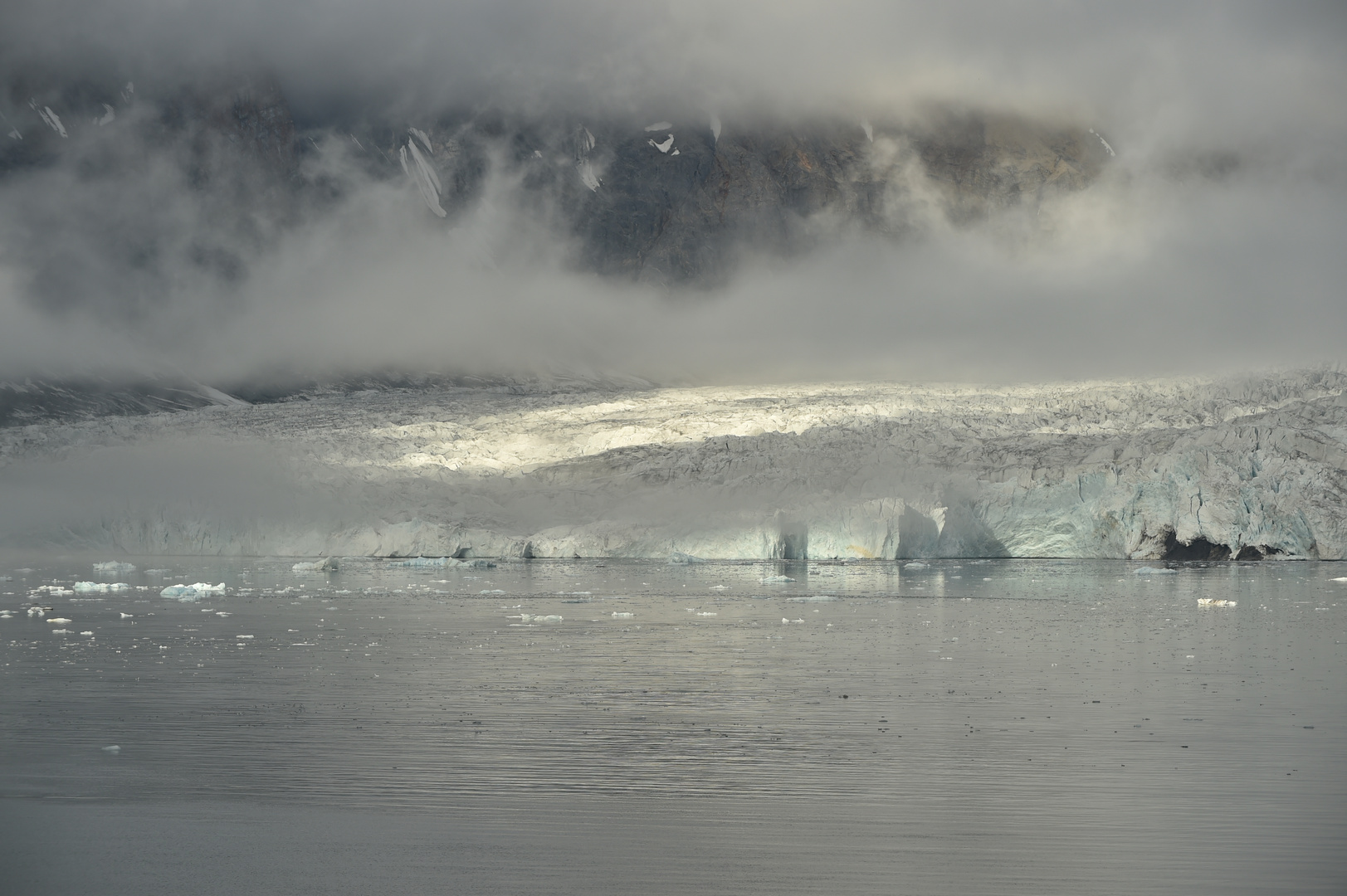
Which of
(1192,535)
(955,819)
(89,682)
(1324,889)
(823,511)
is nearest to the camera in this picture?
(1324,889)

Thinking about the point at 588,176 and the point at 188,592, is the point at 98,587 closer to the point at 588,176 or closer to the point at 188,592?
the point at 188,592

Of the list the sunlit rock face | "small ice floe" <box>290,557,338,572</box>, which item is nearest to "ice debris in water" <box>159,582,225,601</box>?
"small ice floe" <box>290,557,338,572</box>

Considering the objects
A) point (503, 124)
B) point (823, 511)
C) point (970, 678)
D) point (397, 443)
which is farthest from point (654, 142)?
point (970, 678)

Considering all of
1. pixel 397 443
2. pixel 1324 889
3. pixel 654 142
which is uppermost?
pixel 654 142

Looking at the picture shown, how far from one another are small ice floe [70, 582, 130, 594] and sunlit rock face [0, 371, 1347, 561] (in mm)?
12065

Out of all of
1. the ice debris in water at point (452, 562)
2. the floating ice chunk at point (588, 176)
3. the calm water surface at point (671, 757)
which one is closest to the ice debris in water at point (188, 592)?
the calm water surface at point (671, 757)

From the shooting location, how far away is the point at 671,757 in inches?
289

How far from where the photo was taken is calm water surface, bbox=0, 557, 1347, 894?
511 cm

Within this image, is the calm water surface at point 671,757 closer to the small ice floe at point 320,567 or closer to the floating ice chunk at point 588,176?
the small ice floe at point 320,567

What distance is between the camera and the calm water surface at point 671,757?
201 inches

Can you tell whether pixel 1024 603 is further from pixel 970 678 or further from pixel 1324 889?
pixel 1324 889

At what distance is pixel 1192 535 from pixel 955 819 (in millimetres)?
28251

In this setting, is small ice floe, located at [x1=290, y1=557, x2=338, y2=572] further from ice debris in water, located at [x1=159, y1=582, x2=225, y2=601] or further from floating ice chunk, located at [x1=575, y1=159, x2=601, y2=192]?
floating ice chunk, located at [x1=575, y1=159, x2=601, y2=192]

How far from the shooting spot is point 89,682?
10.5m
